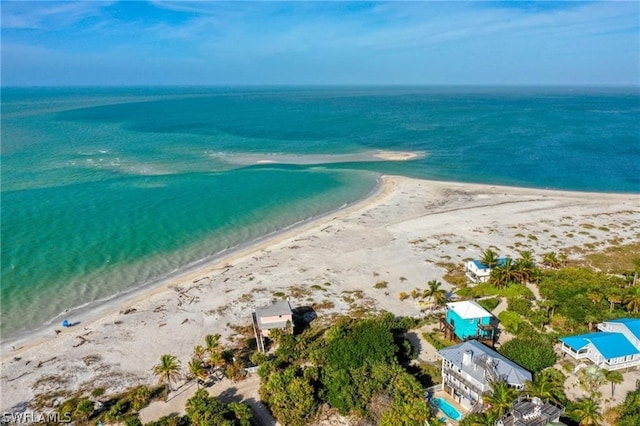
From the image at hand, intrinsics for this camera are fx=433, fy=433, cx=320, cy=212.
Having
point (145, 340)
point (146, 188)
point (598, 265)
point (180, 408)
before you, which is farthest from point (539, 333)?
point (146, 188)

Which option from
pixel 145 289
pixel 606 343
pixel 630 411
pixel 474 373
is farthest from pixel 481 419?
pixel 145 289

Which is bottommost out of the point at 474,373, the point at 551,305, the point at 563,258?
the point at 551,305

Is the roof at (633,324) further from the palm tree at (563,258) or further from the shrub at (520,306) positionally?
the palm tree at (563,258)

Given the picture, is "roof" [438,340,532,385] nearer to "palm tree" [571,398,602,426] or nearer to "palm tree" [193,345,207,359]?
"palm tree" [571,398,602,426]

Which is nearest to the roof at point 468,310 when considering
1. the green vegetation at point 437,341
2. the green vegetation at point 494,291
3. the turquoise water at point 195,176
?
the green vegetation at point 437,341

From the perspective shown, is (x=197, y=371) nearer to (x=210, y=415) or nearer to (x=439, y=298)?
(x=210, y=415)

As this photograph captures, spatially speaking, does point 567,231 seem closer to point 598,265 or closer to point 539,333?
point 598,265
